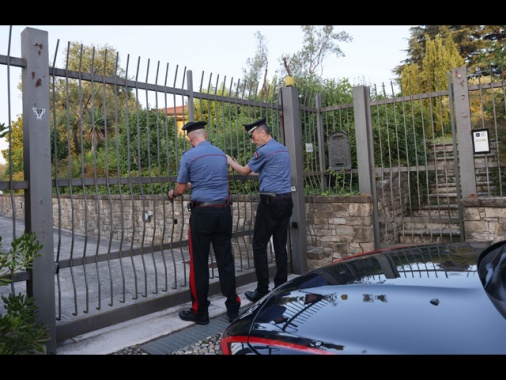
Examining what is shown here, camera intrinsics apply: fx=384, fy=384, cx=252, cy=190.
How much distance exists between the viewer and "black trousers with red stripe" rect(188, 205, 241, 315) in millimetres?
3615

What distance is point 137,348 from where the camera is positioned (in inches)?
123

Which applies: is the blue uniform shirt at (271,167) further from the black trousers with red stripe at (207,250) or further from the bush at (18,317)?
the bush at (18,317)

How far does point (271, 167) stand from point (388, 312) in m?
2.95

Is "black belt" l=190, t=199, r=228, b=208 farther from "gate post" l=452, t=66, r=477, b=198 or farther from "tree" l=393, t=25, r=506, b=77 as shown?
"tree" l=393, t=25, r=506, b=77

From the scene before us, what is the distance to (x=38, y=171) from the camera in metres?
3.05

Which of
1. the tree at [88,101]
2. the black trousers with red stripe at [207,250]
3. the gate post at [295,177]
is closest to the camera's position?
the tree at [88,101]

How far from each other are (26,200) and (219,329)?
1967mm

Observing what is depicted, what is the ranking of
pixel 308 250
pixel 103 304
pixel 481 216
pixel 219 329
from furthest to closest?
1. pixel 308 250
2. pixel 481 216
3. pixel 103 304
4. pixel 219 329

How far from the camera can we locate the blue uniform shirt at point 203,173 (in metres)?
3.62

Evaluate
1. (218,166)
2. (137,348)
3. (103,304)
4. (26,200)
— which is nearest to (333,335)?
(137,348)

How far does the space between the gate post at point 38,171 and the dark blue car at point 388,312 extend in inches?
75.7

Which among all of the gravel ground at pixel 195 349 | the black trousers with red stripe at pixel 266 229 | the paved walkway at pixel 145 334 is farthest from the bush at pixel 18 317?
the black trousers with red stripe at pixel 266 229

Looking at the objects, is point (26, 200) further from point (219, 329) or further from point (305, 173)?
point (305, 173)

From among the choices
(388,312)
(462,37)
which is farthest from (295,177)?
(462,37)
